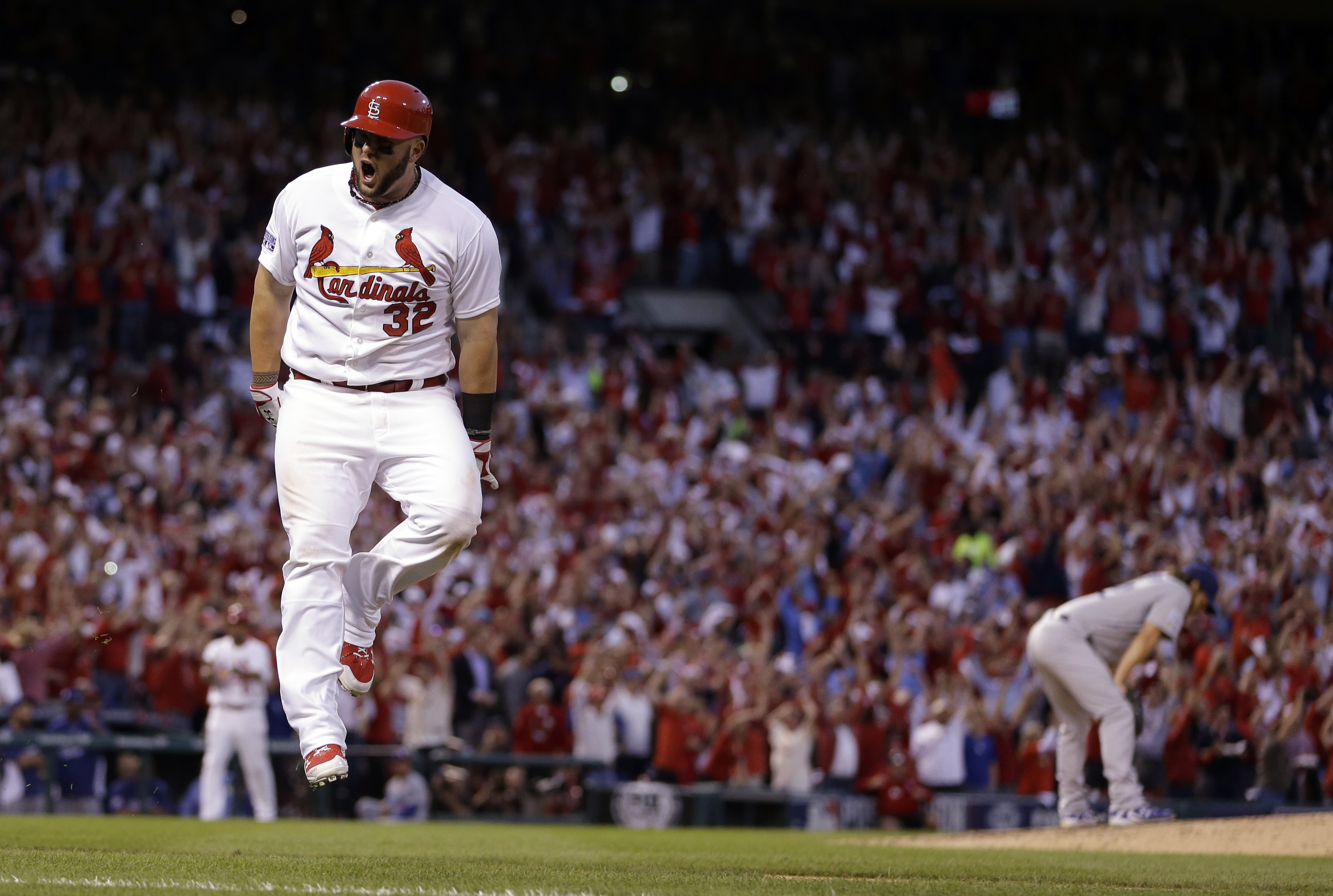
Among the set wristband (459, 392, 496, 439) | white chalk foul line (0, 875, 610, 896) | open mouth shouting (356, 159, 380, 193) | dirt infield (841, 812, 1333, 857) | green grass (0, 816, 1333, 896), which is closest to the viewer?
white chalk foul line (0, 875, 610, 896)

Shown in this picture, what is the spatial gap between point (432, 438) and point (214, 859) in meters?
1.89

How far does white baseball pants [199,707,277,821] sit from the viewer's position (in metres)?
14.2

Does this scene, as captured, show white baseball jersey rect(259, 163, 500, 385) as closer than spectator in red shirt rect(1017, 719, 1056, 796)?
Yes

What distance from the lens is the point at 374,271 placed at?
22.5 ft

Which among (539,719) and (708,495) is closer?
(539,719)

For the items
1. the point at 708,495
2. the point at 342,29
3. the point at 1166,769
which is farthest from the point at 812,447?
the point at 342,29

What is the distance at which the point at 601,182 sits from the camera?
26.1 meters

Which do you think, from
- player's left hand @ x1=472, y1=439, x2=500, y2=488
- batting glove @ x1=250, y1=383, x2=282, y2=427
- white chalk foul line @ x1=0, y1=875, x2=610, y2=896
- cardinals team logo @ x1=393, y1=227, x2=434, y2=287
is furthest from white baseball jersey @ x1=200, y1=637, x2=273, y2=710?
white chalk foul line @ x1=0, y1=875, x2=610, y2=896

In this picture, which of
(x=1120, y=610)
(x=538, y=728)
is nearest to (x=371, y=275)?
(x=1120, y=610)

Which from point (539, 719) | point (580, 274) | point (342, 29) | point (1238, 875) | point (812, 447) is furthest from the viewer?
point (342, 29)

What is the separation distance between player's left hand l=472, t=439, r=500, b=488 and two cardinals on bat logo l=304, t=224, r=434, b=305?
0.77 m

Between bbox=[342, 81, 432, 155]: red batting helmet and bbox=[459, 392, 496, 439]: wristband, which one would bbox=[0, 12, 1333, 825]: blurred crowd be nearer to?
bbox=[459, 392, 496, 439]: wristband

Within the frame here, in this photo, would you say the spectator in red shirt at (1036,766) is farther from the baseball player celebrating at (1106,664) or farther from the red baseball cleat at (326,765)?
the red baseball cleat at (326,765)

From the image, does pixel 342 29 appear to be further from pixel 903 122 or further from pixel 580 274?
pixel 903 122
